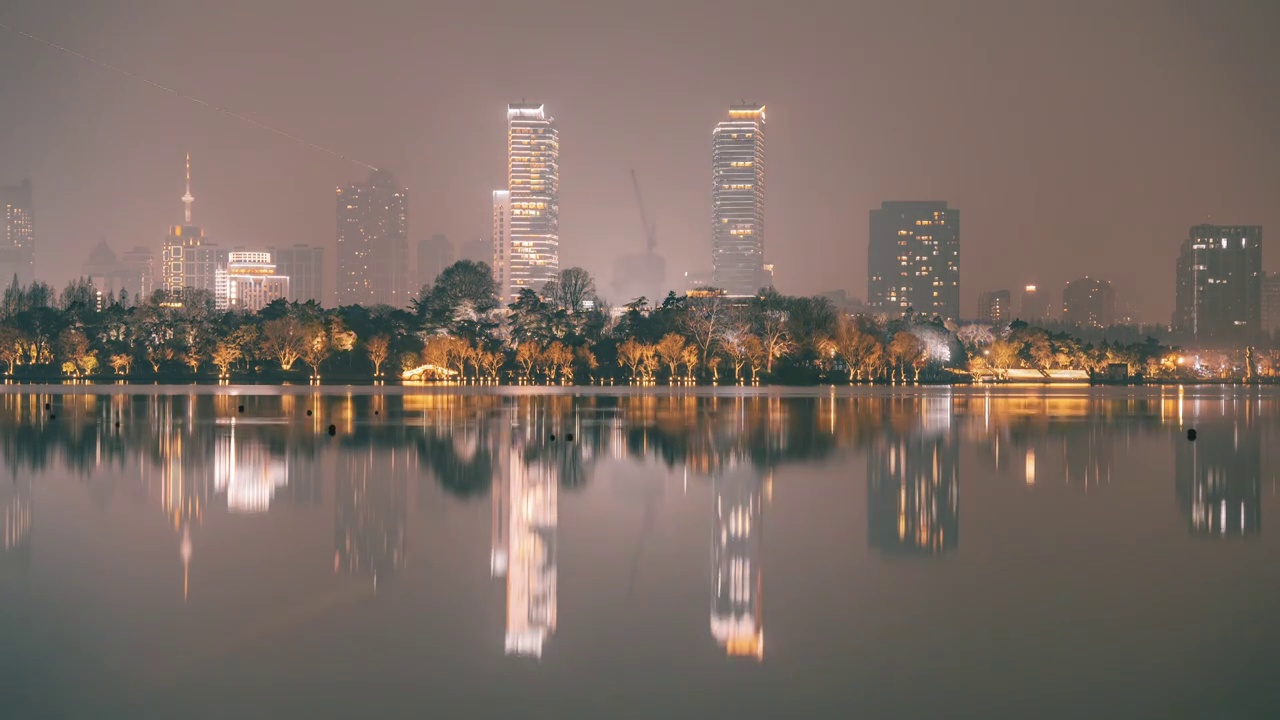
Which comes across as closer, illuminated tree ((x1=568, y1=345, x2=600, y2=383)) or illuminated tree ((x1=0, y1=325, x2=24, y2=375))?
illuminated tree ((x1=0, y1=325, x2=24, y2=375))

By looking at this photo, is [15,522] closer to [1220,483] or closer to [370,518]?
[370,518]

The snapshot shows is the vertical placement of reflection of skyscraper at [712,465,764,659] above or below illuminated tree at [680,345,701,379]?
below

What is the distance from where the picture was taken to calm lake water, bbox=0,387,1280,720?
475 inches

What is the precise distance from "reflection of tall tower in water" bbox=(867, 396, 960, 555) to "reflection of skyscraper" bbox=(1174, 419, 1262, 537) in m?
5.52

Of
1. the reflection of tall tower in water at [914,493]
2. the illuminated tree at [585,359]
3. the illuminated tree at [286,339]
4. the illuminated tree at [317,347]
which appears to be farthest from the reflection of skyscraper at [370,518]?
the illuminated tree at [286,339]

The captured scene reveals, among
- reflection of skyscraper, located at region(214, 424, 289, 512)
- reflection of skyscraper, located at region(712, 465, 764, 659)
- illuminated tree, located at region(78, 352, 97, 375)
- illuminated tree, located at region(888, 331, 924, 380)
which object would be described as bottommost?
reflection of skyscraper, located at region(712, 465, 764, 659)

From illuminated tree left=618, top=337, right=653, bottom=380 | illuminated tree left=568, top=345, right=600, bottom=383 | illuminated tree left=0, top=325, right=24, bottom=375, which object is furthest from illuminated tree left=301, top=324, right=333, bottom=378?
illuminated tree left=0, top=325, right=24, bottom=375

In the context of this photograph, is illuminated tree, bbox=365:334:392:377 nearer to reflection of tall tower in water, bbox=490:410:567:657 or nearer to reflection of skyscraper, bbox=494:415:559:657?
reflection of tall tower in water, bbox=490:410:567:657

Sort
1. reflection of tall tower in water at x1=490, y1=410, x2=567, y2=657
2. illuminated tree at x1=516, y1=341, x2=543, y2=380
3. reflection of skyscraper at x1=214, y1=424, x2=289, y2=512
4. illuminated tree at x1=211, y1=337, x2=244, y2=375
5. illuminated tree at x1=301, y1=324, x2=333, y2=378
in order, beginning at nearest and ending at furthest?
reflection of tall tower in water at x1=490, y1=410, x2=567, y2=657, reflection of skyscraper at x1=214, y1=424, x2=289, y2=512, illuminated tree at x1=301, y1=324, x2=333, y2=378, illuminated tree at x1=211, y1=337, x2=244, y2=375, illuminated tree at x1=516, y1=341, x2=543, y2=380

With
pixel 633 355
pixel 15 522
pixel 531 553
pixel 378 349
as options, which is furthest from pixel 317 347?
pixel 531 553

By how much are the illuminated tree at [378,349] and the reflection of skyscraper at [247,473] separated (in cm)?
8209

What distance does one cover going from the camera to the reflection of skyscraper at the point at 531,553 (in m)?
14.5

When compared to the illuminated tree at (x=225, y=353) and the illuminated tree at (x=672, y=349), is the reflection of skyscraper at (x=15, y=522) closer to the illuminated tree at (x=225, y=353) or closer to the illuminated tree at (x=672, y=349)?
the illuminated tree at (x=672, y=349)

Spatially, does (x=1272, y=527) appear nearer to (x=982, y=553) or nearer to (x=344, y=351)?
(x=982, y=553)
